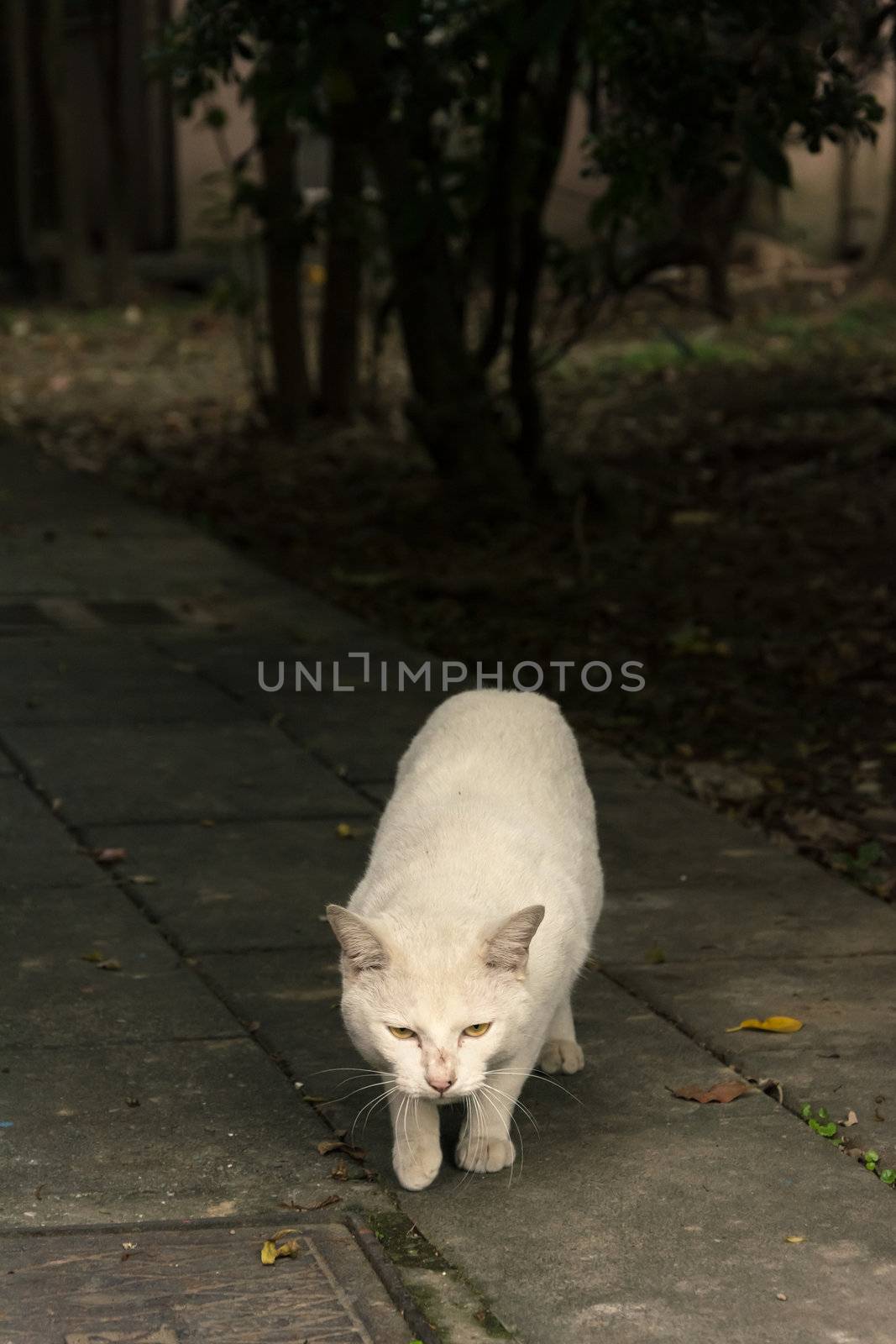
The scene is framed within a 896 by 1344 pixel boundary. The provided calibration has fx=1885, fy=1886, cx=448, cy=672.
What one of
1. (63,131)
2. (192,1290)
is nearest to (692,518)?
(192,1290)

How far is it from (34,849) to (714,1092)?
249 centimetres

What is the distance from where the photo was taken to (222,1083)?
4.21 metres

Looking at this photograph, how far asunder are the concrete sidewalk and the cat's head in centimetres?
32

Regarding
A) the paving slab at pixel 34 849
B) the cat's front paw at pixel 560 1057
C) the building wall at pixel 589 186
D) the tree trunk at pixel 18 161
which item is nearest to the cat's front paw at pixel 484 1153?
the cat's front paw at pixel 560 1057

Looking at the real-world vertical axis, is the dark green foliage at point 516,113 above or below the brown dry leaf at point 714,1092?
above

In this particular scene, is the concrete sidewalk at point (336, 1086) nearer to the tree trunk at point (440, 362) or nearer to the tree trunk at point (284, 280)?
the tree trunk at point (440, 362)

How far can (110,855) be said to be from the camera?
574 cm

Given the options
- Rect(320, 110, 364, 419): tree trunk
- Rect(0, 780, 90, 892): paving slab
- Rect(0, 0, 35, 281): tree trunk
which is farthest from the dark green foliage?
Rect(0, 0, 35, 281): tree trunk

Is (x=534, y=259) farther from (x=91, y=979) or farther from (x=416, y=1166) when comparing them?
(x=416, y=1166)

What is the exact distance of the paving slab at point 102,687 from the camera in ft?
24.4

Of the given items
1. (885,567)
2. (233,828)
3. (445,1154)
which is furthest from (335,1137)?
(885,567)

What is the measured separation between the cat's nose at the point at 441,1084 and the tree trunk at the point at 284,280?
9.33m

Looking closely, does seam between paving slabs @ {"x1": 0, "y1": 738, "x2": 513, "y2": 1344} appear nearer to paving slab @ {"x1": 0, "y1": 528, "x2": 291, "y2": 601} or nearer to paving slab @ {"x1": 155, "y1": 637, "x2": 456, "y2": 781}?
paving slab @ {"x1": 155, "y1": 637, "x2": 456, "y2": 781}

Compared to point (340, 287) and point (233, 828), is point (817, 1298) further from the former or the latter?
point (340, 287)
